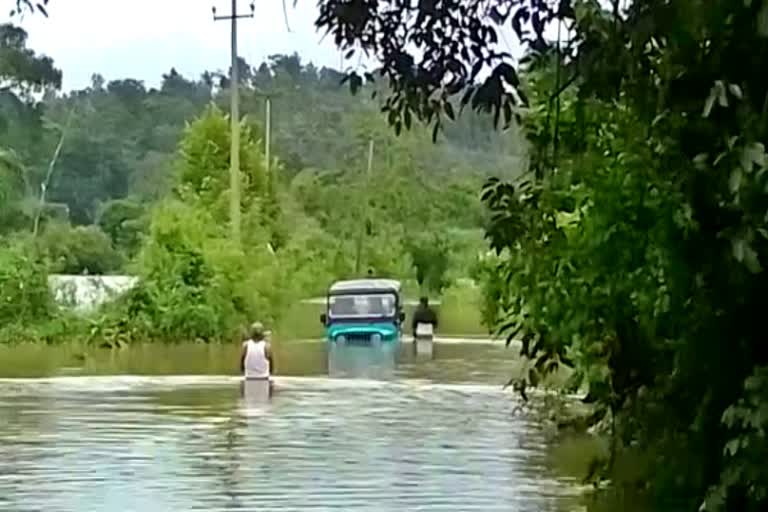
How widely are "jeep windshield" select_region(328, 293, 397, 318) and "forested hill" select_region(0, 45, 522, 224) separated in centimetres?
1183

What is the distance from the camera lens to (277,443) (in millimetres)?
15750

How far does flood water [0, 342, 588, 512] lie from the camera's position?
1236 centimetres

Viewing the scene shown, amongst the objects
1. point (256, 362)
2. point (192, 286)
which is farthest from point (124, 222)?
point (256, 362)

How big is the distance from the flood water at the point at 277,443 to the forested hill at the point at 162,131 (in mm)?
23644

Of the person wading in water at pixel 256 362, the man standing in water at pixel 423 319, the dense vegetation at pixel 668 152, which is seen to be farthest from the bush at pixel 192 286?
the dense vegetation at pixel 668 152

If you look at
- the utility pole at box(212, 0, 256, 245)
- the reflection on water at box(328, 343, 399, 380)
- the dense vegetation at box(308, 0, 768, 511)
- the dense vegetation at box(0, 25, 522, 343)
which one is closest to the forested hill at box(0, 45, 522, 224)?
the dense vegetation at box(0, 25, 522, 343)

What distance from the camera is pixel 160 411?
19250 millimetres

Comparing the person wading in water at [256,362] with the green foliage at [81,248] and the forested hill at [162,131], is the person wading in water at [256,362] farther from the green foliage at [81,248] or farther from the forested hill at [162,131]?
the forested hill at [162,131]

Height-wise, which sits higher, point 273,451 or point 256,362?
point 256,362

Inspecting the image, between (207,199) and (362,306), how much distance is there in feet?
21.1

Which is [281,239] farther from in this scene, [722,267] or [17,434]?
[722,267]

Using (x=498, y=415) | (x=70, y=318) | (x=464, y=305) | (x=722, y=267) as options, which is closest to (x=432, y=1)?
(x=722, y=267)

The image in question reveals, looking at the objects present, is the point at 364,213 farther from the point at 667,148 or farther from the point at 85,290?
the point at 667,148

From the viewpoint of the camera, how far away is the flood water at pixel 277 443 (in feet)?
40.5
